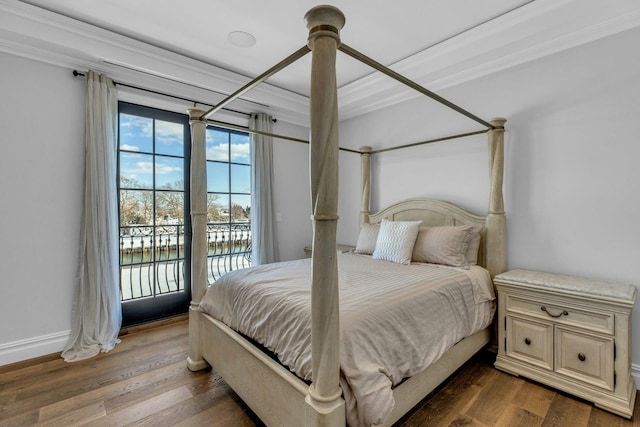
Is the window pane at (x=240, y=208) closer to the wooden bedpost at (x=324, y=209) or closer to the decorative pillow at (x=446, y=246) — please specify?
the decorative pillow at (x=446, y=246)

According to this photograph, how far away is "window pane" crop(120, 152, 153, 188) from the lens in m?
2.91

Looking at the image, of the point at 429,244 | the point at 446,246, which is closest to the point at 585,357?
the point at 446,246

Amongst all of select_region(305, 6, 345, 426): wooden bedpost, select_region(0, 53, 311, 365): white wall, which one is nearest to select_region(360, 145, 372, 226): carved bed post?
select_region(305, 6, 345, 426): wooden bedpost

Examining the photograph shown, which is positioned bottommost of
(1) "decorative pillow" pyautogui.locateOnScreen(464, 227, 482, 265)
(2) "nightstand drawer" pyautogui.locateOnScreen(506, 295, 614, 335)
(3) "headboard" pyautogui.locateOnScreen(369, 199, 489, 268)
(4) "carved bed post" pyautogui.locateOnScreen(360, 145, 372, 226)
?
(2) "nightstand drawer" pyautogui.locateOnScreen(506, 295, 614, 335)

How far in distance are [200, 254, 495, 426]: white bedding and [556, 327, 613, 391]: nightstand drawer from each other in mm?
461

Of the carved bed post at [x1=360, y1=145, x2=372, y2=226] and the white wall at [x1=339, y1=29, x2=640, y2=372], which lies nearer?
the white wall at [x1=339, y1=29, x2=640, y2=372]

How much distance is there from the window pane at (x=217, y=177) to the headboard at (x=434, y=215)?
182 centimetres

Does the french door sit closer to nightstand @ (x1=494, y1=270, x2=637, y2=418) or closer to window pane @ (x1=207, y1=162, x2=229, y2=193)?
window pane @ (x1=207, y1=162, x2=229, y2=193)

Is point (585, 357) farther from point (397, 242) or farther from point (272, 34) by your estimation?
point (272, 34)

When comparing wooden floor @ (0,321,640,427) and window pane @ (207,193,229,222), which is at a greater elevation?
window pane @ (207,193,229,222)

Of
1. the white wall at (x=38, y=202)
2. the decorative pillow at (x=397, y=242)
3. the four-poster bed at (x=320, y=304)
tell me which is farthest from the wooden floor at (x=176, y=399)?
the decorative pillow at (x=397, y=242)

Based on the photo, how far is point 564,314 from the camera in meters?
1.90

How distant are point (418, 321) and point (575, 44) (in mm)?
2418

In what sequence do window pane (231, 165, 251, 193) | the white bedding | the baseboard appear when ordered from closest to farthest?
the white bedding < the baseboard < window pane (231, 165, 251, 193)
